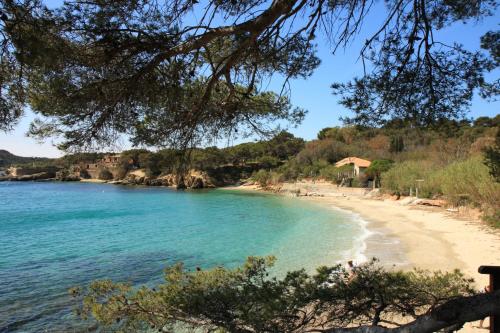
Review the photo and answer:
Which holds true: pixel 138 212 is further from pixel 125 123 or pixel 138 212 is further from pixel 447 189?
pixel 125 123

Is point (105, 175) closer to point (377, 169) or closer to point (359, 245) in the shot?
point (377, 169)

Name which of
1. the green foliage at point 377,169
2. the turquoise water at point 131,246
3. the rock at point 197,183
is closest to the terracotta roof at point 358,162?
the green foliage at point 377,169

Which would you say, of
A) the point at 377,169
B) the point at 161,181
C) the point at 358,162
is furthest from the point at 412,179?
the point at 161,181

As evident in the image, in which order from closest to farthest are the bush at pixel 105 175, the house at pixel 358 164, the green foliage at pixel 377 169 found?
the green foliage at pixel 377 169
the house at pixel 358 164
the bush at pixel 105 175

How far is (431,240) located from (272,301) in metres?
12.3

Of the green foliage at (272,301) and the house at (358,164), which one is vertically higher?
the house at (358,164)

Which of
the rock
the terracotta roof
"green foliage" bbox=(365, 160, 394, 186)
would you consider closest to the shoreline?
"green foliage" bbox=(365, 160, 394, 186)

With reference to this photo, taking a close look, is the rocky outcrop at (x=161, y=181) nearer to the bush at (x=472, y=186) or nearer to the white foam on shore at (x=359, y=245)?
the white foam on shore at (x=359, y=245)

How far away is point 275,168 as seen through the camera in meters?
50.6

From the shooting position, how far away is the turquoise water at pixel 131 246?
8.41m

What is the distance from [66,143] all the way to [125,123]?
600 mm

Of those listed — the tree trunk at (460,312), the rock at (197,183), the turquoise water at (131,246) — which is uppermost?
the rock at (197,183)

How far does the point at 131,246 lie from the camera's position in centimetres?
1541

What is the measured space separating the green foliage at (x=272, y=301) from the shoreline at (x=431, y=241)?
215 cm
